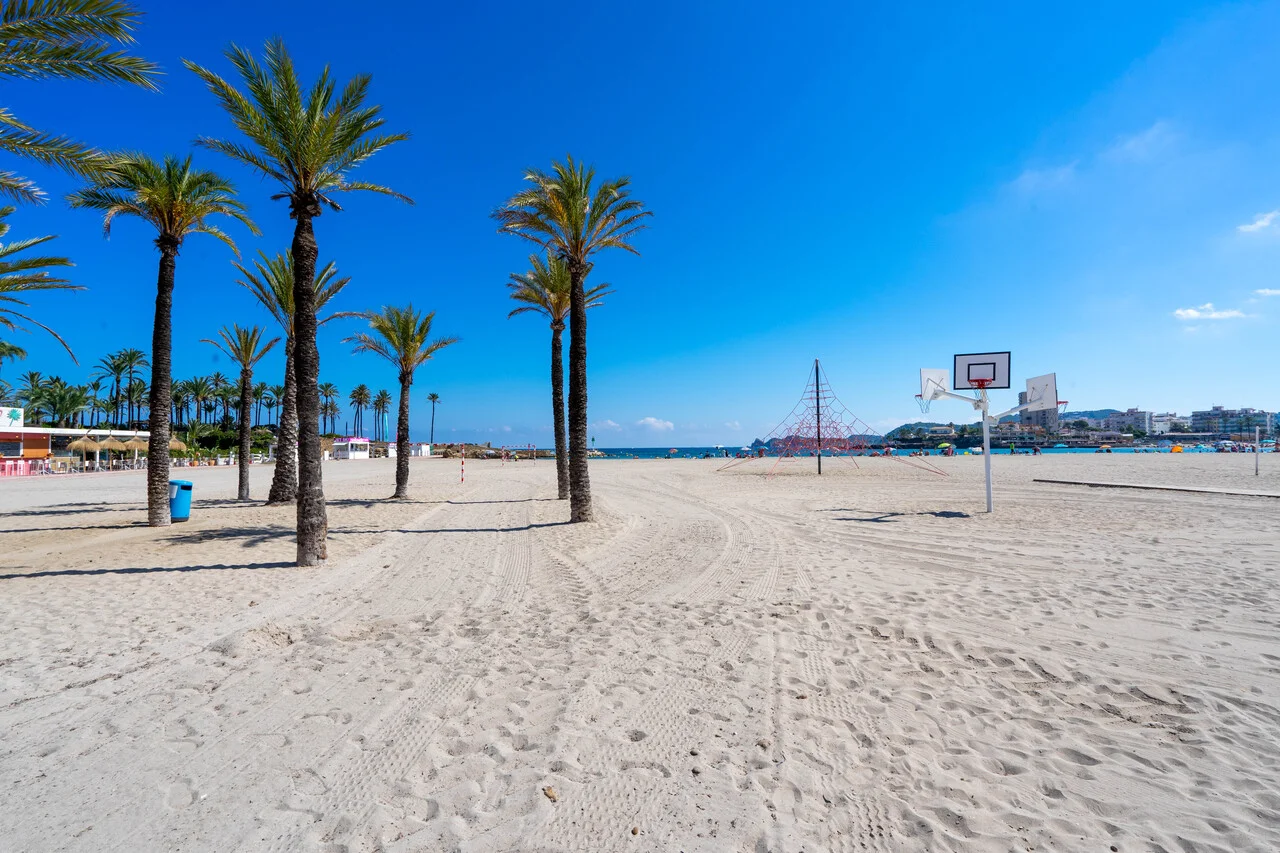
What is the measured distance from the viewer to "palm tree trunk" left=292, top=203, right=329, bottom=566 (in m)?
9.07

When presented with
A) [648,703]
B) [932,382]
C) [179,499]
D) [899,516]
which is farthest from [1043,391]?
[179,499]

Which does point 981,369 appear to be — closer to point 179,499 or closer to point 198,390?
point 179,499

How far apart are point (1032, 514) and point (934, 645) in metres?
11.7

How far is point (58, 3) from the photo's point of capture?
6.71 m

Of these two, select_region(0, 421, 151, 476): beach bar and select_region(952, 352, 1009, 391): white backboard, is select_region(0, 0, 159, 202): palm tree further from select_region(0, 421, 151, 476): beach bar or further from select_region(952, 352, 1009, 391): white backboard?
select_region(0, 421, 151, 476): beach bar

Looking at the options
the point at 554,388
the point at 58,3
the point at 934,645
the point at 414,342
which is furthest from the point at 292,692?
the point at 414,342

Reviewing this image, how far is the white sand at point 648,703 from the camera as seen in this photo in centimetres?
283

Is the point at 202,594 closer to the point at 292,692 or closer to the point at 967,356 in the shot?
the point at 292,692

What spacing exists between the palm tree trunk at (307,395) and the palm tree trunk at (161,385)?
6526mm

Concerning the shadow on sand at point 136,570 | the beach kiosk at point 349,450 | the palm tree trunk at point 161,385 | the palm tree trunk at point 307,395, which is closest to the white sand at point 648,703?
the shadow on sand at point 136,570

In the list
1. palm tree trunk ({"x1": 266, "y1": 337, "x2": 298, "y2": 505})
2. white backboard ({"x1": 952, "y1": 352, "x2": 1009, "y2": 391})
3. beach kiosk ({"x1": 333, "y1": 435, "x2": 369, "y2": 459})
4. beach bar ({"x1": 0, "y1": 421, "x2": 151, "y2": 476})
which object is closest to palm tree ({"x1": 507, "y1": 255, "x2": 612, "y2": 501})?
palm tree trunk ({"x1": 266, "y1": 337, "x2": 298, "y2": 505})

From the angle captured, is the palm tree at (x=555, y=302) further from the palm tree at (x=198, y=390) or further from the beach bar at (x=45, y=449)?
the palm tree at (x=198, y=390)

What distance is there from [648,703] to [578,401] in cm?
1099

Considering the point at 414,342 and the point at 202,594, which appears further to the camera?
the point at 414,342
